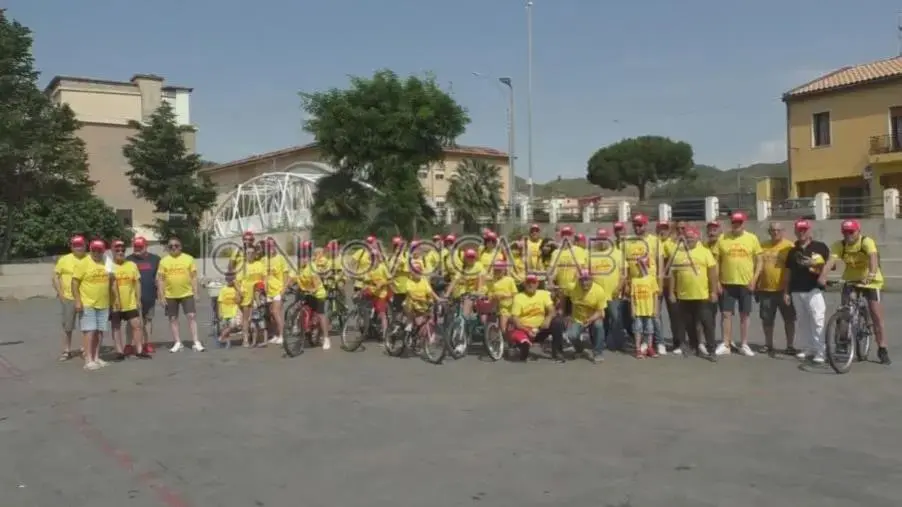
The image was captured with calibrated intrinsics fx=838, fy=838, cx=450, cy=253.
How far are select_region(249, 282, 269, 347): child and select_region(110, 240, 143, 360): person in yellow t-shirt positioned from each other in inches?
67.2


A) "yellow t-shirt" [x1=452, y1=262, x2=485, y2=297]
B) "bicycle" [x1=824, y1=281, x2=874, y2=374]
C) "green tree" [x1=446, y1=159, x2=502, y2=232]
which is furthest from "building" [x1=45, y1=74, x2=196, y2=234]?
"bicycle" [x1=824, y1=281, x2=874, y2=374]

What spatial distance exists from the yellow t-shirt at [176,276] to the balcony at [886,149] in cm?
3400

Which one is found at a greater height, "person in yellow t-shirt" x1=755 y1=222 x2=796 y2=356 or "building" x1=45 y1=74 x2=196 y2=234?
"building" x1=45 y1=74 x2=196 y2=234

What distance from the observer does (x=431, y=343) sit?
1159 cm

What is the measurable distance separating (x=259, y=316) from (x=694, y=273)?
6.68m

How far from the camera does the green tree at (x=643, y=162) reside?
238 ft

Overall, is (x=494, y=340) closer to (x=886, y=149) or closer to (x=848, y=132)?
(x=886, y=149)

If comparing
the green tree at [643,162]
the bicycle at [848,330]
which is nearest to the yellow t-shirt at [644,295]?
the bicycle at [848,330]

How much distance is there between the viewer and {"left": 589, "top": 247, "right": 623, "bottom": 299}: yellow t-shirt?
11.4 m

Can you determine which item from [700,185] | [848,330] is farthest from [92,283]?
[700,185]

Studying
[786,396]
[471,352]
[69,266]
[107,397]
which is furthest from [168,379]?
[786,396]

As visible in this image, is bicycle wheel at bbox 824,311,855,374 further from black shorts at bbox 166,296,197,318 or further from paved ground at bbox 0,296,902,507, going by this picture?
black shorts at bbox 166,296,197,318

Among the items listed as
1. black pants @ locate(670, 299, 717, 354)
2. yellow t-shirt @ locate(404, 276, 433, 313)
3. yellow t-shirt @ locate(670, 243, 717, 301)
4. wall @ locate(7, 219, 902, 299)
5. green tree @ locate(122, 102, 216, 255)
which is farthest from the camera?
green tree @ locate(122, 102, 216, 255)

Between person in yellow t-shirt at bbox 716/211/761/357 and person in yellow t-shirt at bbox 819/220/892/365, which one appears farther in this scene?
person in yellow t-shirt at bbox 716/211/761/357
